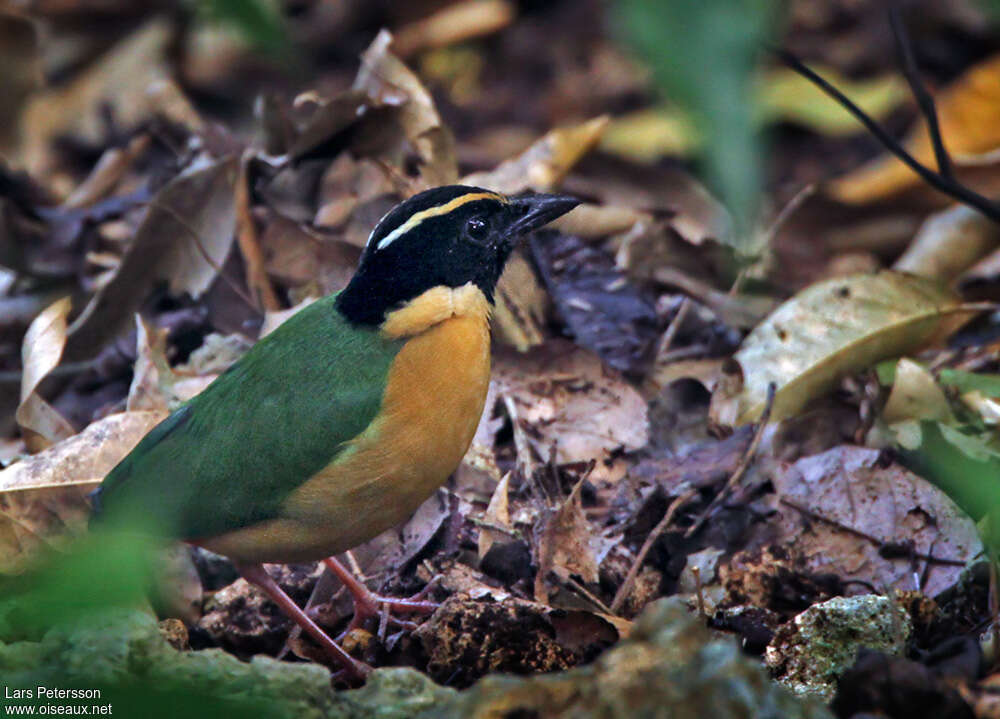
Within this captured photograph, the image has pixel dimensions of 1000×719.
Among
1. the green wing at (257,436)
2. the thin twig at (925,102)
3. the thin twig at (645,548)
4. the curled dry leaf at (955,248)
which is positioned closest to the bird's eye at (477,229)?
the green wing at (257,436)

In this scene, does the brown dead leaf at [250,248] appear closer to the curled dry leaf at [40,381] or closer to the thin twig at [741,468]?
the curled dry leaf at [40,381]

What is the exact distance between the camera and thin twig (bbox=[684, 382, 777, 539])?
456 cm

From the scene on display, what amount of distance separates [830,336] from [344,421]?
87.5 inches

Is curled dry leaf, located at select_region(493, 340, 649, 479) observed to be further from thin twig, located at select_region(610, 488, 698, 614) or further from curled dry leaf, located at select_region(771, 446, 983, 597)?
curled dry leaf, located at select_region(771, 446, 983, 597)

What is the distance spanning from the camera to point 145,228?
18.8ft

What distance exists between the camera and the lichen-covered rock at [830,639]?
3471 mm

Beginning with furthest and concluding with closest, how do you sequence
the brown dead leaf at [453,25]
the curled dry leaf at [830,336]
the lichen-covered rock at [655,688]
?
1. the brown dead leaf at [453,25]
2. the curled dry leaf at [830,336]
3. the lichen-covered rock at [655,688]

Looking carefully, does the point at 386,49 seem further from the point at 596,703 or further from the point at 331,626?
the point at 596,703

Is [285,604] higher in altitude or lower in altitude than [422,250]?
lower

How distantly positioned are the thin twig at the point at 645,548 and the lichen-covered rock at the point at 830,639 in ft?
2.43

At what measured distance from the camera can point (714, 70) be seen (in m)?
1.17

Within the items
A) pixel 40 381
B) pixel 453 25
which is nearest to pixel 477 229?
pixel 40 381

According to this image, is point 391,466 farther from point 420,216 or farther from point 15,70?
point 15,70

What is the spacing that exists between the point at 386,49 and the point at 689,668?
466cm
